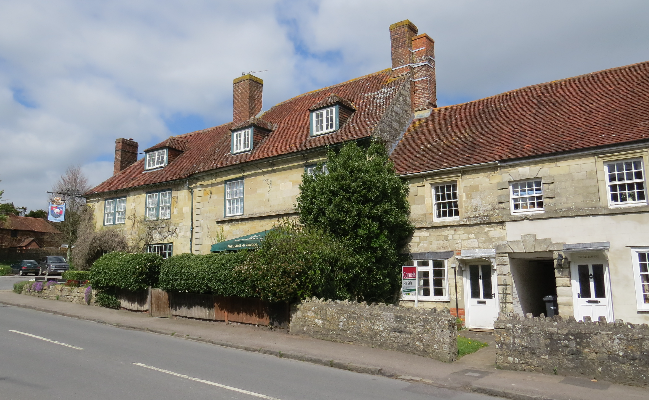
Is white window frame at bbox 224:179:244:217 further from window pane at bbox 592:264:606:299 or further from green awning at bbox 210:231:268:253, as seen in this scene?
window pane at bbox 592:264:606:299

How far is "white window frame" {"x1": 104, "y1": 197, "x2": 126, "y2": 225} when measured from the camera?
27.5 meters

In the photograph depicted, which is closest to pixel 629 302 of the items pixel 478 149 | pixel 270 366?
pixel 478 149

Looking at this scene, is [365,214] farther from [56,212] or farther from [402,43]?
[56,212]

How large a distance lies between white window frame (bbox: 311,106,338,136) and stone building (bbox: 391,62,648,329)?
3111 mm

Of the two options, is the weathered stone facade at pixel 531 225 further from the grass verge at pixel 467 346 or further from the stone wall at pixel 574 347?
the stone wall at pixel 574 347

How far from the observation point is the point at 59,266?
39.5 metres

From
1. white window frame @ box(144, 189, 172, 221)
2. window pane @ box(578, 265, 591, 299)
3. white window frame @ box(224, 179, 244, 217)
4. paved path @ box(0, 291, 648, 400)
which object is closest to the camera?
paved path @ box(0, 291, 648, 400)

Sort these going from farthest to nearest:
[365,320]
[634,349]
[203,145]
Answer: [203,145]
[365,320]
[634,349]

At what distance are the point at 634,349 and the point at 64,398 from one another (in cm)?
984

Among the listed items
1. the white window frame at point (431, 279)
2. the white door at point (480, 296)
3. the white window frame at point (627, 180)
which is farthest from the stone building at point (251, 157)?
the white window frame at point (627, 180)

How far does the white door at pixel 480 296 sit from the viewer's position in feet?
50.4

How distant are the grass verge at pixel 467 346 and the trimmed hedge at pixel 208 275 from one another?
6220 mm

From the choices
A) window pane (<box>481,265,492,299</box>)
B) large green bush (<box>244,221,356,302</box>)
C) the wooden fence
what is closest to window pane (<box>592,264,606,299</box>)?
window pane (<box>481,265,492,299</box>)

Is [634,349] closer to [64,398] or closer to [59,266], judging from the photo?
[64,398]
